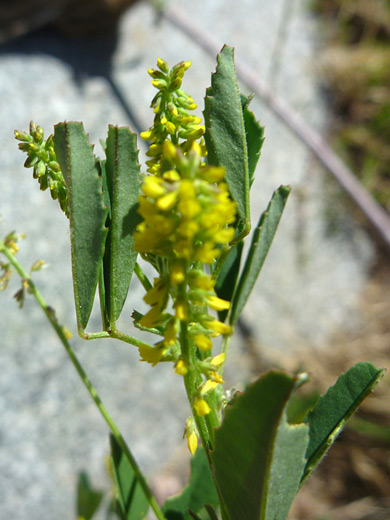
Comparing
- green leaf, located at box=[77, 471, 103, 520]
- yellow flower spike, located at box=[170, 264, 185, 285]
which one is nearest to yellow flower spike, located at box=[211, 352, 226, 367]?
yellow flower spike, located at box=[170, 264, 185, 285]

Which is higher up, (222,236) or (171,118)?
(171,118)

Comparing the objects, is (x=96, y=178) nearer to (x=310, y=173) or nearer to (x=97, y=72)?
(x=97, y=72)

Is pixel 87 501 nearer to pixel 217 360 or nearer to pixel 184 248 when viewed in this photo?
pixel 217 360

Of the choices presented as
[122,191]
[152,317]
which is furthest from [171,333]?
[122,191]

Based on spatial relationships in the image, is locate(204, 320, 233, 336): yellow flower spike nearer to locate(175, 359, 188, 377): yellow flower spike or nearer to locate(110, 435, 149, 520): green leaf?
locate(175, 359, 188, 377): yellow flower spike

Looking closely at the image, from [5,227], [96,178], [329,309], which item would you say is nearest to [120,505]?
[96,178]

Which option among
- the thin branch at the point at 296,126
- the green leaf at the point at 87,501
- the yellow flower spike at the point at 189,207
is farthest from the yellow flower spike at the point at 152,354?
the thin branch at the point at 296,126
